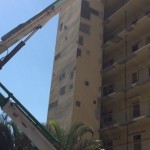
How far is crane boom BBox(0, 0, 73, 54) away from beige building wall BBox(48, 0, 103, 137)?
1201 cm

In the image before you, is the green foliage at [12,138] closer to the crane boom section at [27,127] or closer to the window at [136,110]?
the crane boom section at [27,127]

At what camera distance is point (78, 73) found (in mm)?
36719

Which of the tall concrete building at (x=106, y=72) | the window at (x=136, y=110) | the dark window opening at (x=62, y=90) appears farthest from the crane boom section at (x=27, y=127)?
the dark window opening at (x=62, y=90)

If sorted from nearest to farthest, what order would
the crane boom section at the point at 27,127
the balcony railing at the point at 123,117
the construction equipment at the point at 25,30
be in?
1. the crane boom section at the point at 27,127
2. the construction equipment at the point at 25,30
3. the balcony railing at the point at 123,117

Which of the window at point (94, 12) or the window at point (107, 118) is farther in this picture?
the window at point (94, 12)

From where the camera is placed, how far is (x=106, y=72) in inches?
1494

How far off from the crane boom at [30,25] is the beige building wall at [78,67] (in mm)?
12011

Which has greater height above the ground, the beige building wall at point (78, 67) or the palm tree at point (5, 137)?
the beige building wall at point (78, 67)

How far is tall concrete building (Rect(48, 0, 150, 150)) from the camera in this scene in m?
33.4

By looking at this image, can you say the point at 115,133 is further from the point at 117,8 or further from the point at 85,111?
the point at 117,8

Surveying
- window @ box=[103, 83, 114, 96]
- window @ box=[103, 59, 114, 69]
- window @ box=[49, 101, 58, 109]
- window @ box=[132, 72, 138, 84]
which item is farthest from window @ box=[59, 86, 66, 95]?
window @ box=[132, 72, 138, 84]

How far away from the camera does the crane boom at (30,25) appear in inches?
877

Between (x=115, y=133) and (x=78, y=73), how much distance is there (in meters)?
7.31

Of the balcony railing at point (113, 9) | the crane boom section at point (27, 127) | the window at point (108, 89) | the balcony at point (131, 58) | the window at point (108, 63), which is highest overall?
the balcony railing at point (113, 9)
